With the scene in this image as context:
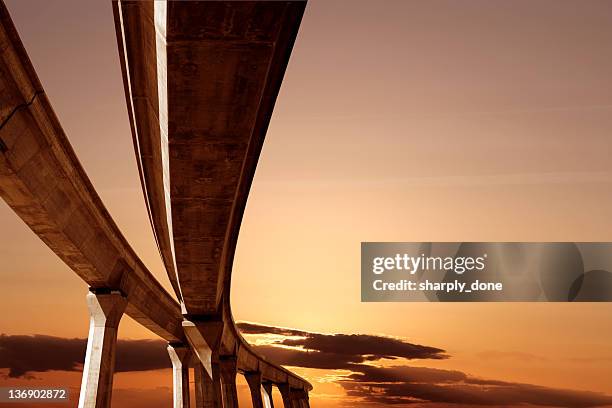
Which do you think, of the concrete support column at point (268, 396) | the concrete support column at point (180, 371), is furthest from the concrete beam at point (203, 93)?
the concrete support column at point (268, 396)

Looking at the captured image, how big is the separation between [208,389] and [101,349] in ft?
66.7

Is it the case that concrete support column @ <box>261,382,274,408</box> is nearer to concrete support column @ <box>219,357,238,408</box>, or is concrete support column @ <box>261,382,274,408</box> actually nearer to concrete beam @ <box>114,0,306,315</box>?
concrete support column @ <box>219,357,238,408</box>

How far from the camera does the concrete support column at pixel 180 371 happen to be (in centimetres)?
5200

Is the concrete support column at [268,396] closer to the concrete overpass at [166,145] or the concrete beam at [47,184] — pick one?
the concrete overpass at [166,145]

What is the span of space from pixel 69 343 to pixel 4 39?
2283 inches

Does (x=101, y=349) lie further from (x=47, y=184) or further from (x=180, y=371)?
(x=180, y=371)

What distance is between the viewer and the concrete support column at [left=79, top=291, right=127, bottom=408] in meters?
27.4

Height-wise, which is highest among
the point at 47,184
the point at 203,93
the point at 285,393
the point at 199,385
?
the point at 285,393

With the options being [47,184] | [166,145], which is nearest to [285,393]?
[47,184]

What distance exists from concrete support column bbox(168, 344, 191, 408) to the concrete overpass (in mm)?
20419

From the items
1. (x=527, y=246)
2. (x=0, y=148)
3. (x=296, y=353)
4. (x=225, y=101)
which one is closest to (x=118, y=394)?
(x=296, y=353)
